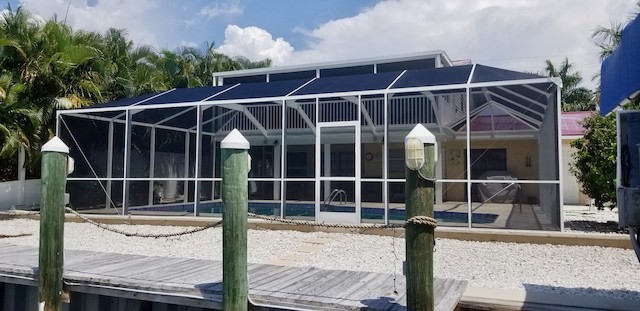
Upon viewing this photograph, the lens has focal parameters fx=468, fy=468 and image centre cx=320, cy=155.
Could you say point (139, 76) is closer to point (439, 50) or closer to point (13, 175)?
point (13, 175)

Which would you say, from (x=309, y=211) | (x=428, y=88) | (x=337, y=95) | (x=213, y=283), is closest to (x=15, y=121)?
(x=309, y=211)

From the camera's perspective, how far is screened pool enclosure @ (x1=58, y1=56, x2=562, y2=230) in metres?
10.1

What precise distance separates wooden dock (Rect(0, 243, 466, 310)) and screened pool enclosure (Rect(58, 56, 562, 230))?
4.85 m

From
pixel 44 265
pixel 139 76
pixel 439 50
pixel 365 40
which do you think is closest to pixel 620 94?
pixel 44 265

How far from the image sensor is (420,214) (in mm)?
3227

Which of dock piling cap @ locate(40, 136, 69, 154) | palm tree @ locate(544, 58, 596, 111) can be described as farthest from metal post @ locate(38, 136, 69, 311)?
palm tree @ locate(544, 58, 596, 111)

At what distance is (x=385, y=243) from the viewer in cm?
848

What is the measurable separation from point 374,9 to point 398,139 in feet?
16.1

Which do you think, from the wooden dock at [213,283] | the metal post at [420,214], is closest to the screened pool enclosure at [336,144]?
the wooden dock at [213,283]

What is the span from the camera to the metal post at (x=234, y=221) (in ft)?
12.8

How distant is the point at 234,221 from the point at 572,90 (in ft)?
113

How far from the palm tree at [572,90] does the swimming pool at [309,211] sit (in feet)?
78.4

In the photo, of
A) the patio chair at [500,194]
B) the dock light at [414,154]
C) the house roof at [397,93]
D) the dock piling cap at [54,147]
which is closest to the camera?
the dock light at [414,154]

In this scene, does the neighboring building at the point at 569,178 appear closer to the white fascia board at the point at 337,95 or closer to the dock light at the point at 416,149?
the white fascia board at the point at 337,95
